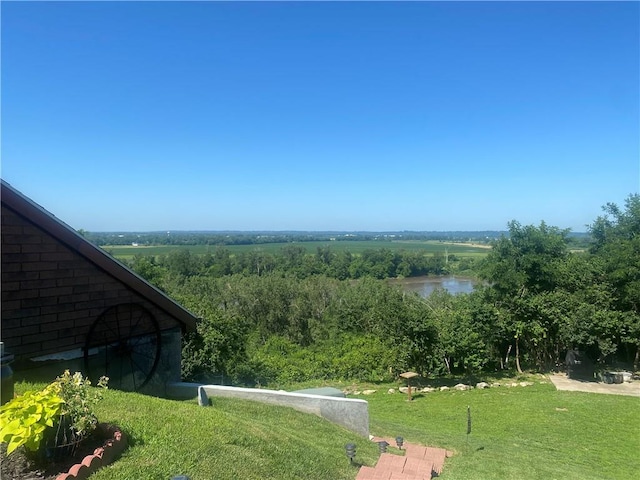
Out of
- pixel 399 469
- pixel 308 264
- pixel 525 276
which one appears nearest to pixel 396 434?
pixel 399 469

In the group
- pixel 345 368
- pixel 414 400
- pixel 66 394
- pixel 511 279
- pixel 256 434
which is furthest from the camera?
pixel 511 279

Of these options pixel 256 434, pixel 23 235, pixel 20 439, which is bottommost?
pixel 256 434

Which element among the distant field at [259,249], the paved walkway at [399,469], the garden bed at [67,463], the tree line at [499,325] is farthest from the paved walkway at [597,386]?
the distant field at [259,249]

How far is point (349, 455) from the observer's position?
4.86 m

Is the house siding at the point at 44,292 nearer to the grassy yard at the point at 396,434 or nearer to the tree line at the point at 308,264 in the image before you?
the grassy yard at the point at 396,434

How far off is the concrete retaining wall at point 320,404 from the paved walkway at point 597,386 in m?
10.4

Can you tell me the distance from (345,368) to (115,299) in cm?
1138

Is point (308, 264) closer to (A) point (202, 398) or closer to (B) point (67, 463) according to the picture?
(A) point (202, 398)

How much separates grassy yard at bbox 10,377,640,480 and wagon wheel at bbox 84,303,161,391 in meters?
1.13

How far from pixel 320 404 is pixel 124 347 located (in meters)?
Result: 3.45

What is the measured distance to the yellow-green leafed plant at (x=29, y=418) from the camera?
2703mm

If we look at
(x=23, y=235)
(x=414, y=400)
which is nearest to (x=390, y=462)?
(x=23, y=235)

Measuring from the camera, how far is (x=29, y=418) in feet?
9.10

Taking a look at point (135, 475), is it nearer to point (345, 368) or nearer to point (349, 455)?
point (349, 455)
